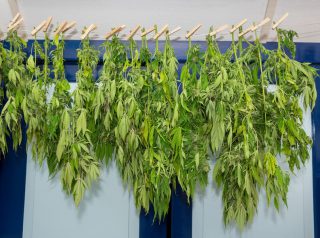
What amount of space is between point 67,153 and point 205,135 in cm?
45

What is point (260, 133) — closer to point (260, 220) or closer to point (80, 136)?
point (260, 220)

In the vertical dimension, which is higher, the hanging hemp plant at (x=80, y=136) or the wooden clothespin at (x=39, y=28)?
the wooden clothespin at (x=39, y=28)

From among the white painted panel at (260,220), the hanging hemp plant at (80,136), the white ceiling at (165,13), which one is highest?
the white ceiling at (165,13)

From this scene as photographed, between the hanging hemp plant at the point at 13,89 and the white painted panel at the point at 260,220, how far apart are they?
67cm

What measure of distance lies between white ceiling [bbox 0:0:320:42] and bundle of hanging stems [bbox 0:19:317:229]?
0.16 meters

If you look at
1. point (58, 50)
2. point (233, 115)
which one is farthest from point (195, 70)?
point (58, 50)

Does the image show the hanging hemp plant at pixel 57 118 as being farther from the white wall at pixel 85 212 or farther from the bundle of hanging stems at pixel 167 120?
the white wall at pixel 85 212

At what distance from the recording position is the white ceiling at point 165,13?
1.39 m

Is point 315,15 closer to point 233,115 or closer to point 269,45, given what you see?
point 269,45

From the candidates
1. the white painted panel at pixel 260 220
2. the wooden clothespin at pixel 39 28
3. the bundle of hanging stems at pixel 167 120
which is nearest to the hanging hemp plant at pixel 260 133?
the bundle of hanging stems at pixel 167 120

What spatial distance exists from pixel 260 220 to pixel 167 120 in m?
0.53

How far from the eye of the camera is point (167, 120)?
48.4 inches

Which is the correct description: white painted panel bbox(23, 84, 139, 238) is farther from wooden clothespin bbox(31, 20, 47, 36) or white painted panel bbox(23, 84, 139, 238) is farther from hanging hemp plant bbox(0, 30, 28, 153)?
wooden clothespin bbox(31, 20, 47, 36)

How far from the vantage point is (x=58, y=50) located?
50.8 inches
